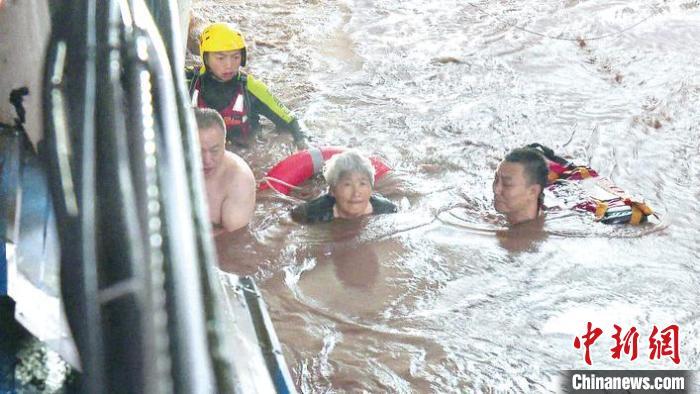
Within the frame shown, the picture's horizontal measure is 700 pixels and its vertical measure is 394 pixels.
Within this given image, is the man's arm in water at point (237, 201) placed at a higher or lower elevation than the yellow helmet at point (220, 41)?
lower

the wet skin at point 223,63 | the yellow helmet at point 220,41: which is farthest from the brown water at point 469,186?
the yellow helmet at point 220,41

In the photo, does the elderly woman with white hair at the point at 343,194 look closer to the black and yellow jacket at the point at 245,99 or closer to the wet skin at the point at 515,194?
the wet skin at the point at 515,194

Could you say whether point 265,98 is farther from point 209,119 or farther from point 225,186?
point 209,119

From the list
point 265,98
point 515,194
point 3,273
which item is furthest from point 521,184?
point 3,273

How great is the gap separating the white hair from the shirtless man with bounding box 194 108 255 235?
0.45 meters

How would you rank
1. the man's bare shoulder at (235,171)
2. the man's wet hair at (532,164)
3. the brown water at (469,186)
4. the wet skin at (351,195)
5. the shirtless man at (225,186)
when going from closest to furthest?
the brown water at (469,186), the shirtless man at (225,186), the man's bare shoulder at (235,171), the wet skin at (351,195), the man's wet hair at (532,164)

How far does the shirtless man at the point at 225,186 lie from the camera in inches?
153

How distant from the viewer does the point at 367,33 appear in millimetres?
8117

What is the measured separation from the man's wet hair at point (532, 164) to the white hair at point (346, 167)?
781mm

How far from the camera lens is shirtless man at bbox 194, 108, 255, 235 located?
388cm

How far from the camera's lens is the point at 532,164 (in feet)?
14.7

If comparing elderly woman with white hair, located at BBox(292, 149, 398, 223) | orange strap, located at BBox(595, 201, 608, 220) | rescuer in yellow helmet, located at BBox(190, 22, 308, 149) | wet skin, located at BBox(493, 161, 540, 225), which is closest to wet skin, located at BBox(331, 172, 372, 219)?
elderly woman with white hair, located at BBox(292, 149, 398, 223)

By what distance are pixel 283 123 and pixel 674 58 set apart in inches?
152

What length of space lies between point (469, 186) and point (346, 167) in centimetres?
98
